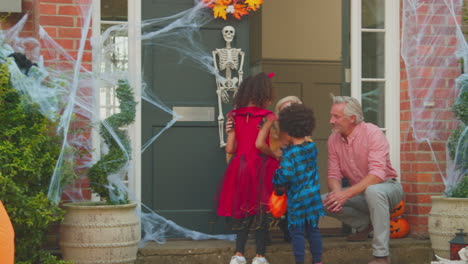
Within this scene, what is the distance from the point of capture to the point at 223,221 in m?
5.76

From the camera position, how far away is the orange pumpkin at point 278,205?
16.5 feet

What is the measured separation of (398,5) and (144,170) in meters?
2.47

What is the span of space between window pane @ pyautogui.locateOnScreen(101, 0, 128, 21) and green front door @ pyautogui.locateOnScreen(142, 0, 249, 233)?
6.0 inches

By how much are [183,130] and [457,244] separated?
7.14 feet

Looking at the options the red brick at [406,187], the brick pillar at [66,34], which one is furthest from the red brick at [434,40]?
the brick pillar at [66,34]

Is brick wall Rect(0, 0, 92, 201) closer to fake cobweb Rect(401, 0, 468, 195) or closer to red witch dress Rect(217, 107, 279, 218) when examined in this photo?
red witch dress Rect(217, 107, 279, 218)

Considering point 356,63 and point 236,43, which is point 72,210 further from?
point 356,63

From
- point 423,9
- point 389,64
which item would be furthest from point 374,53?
point 423,9

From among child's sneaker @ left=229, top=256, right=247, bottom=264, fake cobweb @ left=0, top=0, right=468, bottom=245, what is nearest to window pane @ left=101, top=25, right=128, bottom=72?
fake cobweb @ left=0, top=0, right=468, bottom=245

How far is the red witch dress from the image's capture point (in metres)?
5.17

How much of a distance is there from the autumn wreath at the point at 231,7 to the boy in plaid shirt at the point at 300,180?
113 cm

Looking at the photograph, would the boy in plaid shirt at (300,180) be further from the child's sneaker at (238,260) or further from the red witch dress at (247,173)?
the child's sneaker at (238,260)

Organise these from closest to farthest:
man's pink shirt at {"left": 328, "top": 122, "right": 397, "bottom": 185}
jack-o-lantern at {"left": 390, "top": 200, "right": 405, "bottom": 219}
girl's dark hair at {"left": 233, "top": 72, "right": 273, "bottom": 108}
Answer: girl's dark hair at {"left": 233, "top": 72, "right": 273, "bottom": 108} < man's pink shirt at {"left": 328, "top": 122, "right": 397, "bottom": 185} < jack-o-lantern at {"left": 390, "top": 200, "right": 405, "bottom": 219}

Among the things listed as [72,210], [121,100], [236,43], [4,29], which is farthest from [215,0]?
[72,210]
